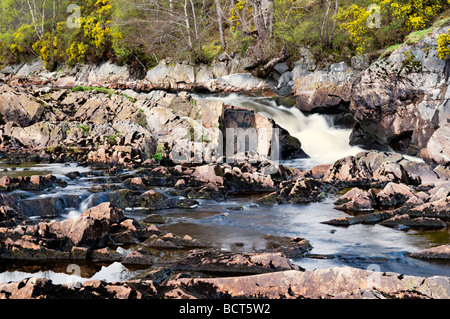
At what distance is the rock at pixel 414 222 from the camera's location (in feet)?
30.5

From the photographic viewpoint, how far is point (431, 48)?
1855 cm

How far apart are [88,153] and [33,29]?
139ft

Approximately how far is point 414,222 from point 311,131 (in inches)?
519

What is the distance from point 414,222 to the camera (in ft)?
31.0

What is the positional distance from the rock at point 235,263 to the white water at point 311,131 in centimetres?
1163

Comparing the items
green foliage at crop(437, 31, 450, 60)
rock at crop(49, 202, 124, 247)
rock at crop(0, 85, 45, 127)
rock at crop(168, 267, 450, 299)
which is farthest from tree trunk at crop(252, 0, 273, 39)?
rock at crop(168, 267, 450, 299)

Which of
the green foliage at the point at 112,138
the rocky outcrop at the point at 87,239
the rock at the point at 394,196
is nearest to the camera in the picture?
the rocky outcrop at the point at 87,239

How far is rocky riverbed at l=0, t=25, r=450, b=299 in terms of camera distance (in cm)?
558

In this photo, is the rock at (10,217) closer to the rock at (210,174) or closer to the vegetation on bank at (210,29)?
the rock at (210,174)

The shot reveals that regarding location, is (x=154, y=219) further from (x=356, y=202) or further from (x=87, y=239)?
(x=356, y=202)

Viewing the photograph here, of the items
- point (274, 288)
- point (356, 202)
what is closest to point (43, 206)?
point (274, 288)

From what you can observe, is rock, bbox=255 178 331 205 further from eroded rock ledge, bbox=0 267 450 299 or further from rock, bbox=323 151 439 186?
eroded rock ledge, bbox=0 267 450 299

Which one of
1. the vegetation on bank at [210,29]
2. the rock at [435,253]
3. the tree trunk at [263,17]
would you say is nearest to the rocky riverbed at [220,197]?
the rock at [435,253]
